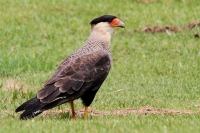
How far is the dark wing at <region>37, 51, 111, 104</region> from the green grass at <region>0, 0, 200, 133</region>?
37cm

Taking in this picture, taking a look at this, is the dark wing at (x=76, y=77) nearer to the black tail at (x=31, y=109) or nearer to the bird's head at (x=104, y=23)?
the black tail at (x=31, y=109)

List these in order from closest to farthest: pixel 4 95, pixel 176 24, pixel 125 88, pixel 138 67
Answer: pixel 4 95 < pixel 125 88 < pixel 138 67 < pixel 176 24

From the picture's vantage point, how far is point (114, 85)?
12.3 meters

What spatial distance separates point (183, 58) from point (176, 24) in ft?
11.4

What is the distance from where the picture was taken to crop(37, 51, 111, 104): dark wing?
8.75m

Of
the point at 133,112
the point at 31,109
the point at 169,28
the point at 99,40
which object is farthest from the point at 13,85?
the point at 169,28

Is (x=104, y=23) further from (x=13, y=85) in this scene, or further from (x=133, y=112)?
(x=13, y=85)

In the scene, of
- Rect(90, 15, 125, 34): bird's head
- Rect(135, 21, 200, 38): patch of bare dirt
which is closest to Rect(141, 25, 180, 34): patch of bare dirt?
Rect(135, 21, 200, 38): patch of bare dirt

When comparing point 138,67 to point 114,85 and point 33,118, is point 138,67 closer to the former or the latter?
point 114,85

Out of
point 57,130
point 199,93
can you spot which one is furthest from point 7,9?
point 57,130

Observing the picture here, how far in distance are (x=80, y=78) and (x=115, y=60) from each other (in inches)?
230

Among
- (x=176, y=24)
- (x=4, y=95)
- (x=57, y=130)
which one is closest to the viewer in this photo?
(x=57, y=130)

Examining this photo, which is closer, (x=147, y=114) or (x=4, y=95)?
(x=147, y=114)

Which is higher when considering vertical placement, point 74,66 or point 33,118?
point 74,66
